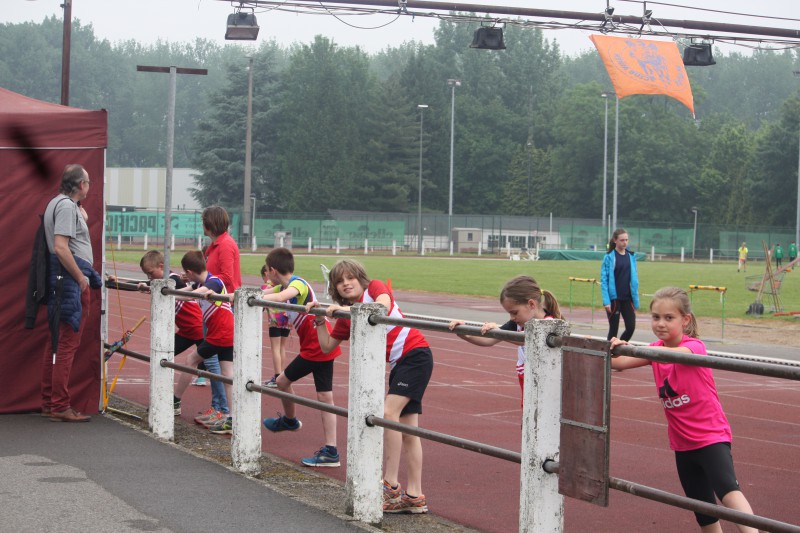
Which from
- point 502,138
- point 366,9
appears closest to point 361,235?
point 502,138

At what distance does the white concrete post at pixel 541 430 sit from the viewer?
474 cm

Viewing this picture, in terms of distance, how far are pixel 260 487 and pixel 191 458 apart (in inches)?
40.5

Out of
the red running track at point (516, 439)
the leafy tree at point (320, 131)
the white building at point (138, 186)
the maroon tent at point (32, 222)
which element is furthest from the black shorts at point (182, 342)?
the white building at point (138, 186)

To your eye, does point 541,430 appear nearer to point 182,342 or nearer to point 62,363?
point 62,363

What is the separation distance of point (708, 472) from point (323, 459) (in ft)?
11.1

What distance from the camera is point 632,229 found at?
8225 centimetres

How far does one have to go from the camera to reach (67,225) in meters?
8.46

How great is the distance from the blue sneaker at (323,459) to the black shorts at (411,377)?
1314 millimetres

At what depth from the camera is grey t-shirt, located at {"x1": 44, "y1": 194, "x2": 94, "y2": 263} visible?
845 centimetres

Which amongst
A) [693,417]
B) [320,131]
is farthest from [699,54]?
[320,131]

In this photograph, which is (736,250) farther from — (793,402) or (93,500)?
(93,500)

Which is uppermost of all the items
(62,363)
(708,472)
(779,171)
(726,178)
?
(779,171)

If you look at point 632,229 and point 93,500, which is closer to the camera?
point 93,500

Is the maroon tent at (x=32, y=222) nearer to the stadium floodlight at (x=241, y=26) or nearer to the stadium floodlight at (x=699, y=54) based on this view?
the stadium floodlight at (x=241, y=26)
